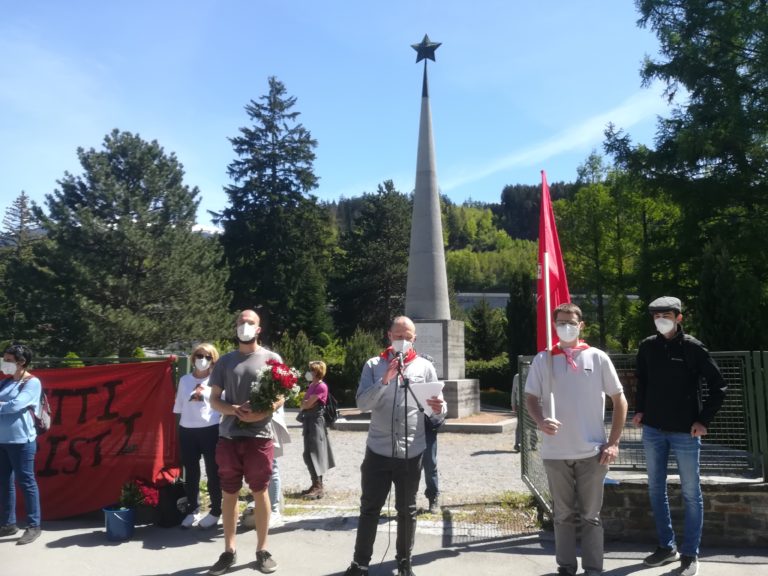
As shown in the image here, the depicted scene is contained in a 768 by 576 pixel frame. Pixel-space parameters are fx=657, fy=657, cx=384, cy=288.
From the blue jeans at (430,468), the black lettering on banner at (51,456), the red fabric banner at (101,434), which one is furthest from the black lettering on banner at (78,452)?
the blue jeans at (430,468)

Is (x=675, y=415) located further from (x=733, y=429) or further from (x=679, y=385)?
(x=733, y=429)

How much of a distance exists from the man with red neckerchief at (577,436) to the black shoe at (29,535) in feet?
14.4

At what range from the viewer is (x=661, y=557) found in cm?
480

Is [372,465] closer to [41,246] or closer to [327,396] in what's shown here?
[327,396]

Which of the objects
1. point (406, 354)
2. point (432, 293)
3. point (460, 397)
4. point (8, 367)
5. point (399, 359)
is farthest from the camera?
point (432, 293)

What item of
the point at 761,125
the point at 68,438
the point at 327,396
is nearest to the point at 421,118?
the point at 761,125

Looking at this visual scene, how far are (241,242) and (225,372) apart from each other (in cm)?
4051

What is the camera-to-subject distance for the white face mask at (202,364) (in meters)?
6.20

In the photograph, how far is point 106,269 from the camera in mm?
30672

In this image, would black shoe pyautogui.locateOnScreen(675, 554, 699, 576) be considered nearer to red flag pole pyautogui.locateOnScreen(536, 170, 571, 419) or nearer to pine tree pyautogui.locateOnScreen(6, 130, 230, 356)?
red flag pole pyautogui.locateOnScreen(536, 170, 571, 419)

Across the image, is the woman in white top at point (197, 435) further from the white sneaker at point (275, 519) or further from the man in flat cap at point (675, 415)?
the man in flat cap at point (675, 415)

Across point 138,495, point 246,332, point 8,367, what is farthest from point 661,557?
point 8,367

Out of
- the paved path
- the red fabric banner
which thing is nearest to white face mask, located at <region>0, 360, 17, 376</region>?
the red fabric banner

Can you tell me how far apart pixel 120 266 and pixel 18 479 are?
89.8 feet
